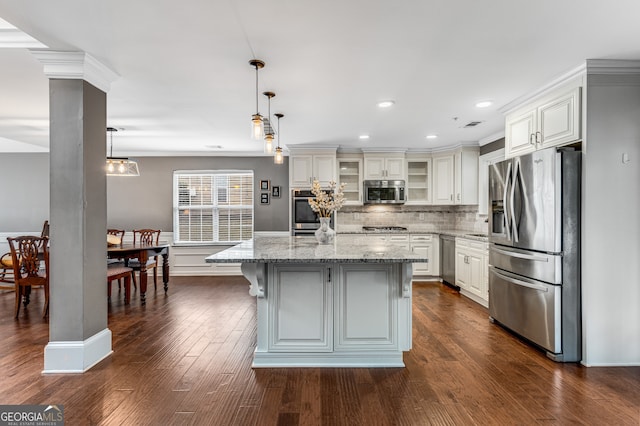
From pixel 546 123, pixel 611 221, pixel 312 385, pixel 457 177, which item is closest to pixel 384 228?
pixel 457 177

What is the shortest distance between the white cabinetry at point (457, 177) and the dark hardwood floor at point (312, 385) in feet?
9.42

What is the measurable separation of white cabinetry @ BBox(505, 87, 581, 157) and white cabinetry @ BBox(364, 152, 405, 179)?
2486 millimetres

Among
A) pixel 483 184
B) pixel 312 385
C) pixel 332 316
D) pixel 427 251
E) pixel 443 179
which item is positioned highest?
pixel 443 179

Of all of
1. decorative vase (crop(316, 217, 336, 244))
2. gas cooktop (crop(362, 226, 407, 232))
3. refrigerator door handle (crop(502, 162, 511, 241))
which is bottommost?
gas cooktop (crop(362, 226, 407, 232))

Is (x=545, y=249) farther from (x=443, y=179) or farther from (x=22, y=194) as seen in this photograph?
(x=22, y=194)

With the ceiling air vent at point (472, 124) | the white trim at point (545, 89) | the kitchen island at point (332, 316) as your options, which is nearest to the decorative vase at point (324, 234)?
the kitchen island at point (332, 316)

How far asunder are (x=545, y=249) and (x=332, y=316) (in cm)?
190

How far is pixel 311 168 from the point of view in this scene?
6000 mm

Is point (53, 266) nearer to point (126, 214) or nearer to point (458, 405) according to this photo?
point (458, 405)

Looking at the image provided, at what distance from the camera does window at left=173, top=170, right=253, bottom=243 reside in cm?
680

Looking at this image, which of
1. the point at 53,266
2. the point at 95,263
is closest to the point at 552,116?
the point at 95,263

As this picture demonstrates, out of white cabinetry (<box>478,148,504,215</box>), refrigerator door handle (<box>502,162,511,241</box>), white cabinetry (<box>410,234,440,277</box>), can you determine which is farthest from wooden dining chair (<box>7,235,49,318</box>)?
white cabinetry (<box>478,148,504,215</box>)

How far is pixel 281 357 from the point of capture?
9.06 feet

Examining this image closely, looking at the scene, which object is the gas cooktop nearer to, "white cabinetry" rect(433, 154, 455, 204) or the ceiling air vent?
"white cabinetry" rect(433, 154, 455, 204)
